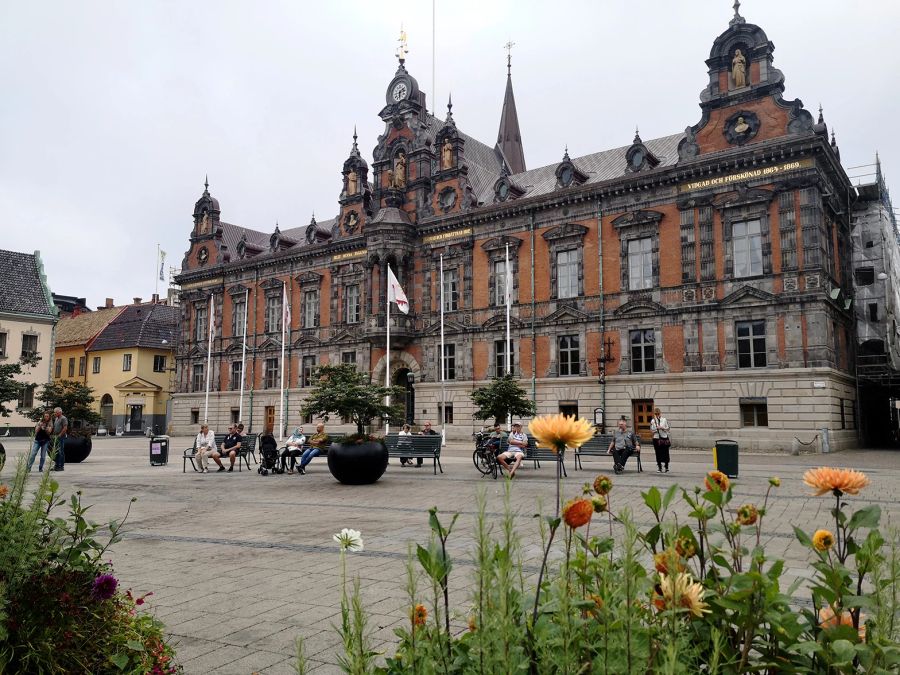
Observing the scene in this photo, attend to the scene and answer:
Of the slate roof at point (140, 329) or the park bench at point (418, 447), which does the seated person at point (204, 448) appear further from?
the slate roof at point (140, 329)

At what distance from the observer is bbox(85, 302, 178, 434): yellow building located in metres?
58.8

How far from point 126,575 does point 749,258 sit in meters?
29.0

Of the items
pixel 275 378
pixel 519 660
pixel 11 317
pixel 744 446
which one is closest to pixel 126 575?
pixel 519 660

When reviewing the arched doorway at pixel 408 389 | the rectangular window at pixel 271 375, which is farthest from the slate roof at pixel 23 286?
the arched doorway at pixel 408 389

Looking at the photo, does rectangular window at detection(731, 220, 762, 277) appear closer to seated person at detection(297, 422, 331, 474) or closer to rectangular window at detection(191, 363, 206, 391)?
seated person at detection(297, 422, 331, 474)

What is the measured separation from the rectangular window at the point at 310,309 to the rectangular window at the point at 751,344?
26.7 meters

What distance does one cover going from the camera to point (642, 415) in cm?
3188

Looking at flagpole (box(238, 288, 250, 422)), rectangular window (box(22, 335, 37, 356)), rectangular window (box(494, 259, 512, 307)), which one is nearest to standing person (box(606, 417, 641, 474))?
rectangular window (box(494, 259, 512, 307))

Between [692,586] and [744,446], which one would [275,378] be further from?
[692,586]

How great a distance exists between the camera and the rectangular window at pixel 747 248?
29.6 meters

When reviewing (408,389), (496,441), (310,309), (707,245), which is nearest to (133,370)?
(310,309)

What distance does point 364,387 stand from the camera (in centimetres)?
1833

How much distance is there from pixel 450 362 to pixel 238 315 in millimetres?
19819

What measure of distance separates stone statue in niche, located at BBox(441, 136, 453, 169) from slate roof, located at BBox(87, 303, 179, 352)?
34.4m
